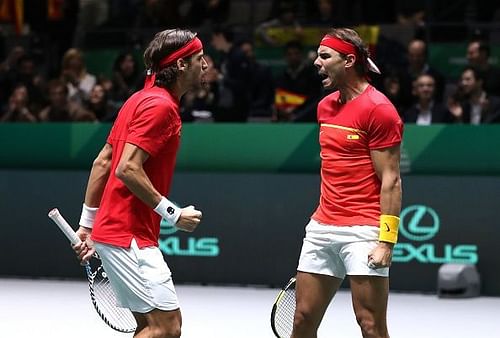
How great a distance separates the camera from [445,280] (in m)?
10.9

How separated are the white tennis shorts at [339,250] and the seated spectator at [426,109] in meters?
5.73

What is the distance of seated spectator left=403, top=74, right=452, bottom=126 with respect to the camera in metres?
11.9

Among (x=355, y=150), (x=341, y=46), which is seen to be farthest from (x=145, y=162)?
(x=341, y=46)

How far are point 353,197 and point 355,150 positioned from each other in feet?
0.77

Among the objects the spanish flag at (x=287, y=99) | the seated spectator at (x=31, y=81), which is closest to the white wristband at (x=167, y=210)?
the spanish flag at (x=287, y=99)

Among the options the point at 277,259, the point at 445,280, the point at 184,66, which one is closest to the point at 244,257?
the point at 277,259

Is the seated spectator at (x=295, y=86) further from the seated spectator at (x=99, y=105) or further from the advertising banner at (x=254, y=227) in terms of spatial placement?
the seated spectator at (x=99, y=105)

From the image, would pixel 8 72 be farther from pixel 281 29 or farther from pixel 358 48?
pixel 358 48

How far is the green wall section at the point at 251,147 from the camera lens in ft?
36.8

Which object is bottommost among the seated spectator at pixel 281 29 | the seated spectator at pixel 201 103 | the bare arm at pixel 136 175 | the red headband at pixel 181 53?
the seated spectator at pixel 201 103

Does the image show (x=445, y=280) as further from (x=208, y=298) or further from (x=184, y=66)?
(x=184, y=66)

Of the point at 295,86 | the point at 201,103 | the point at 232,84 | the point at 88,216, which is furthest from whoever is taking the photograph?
the point at 295,86

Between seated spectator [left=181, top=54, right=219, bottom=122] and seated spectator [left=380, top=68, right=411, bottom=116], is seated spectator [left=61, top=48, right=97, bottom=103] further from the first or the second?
seated spectator [left=380, top=68, right=411, bottom=116]

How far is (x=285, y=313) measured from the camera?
690 centimetres
